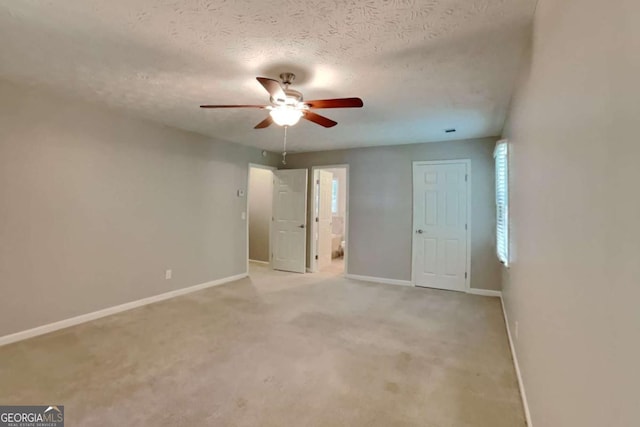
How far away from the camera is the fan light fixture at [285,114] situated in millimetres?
2664

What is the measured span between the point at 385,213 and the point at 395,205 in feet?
0.74

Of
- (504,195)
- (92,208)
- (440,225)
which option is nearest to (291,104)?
(504,195)

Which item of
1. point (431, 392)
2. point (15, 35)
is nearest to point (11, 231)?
point (15, 35)

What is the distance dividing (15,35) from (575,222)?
3.36 metres

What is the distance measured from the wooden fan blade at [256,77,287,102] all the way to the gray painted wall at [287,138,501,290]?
338 cm

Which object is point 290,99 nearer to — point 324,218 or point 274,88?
point 274,88

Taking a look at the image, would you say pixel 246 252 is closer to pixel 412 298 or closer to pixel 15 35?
pixel 412 298

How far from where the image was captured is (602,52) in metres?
0.91

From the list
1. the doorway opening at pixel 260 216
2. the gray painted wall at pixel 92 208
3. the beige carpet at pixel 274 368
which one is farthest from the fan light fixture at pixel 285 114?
the doorway opening at pixel 260 216

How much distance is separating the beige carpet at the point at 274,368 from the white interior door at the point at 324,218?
2472 millimetres

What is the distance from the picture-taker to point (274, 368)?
2.61 meters

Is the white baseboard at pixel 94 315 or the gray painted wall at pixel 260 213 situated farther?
the gray painted wall at pixel 260 213

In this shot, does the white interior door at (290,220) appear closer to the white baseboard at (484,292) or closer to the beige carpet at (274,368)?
the beige carpet at (274,368)

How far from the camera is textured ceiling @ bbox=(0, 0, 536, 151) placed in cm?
186
